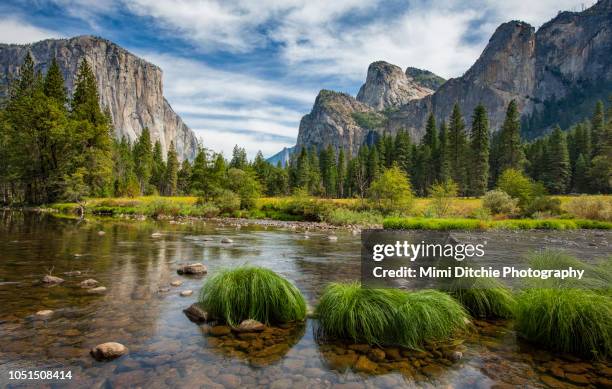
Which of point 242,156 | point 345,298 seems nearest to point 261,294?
point 345,298

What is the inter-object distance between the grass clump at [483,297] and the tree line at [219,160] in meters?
36.6

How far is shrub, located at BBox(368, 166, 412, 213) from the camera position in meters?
39.4

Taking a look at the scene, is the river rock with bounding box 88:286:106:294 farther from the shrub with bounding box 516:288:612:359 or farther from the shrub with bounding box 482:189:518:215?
the shrub with bounding box 482:189:518:215

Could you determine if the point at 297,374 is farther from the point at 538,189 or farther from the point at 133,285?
the point at 538,189

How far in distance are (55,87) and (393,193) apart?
159 ft

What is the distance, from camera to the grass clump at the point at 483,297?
24.2 ft

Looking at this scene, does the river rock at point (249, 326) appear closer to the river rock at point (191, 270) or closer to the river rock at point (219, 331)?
the river rock at point (219, 331)

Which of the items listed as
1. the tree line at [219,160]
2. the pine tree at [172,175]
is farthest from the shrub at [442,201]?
the pine tree at [172,175]

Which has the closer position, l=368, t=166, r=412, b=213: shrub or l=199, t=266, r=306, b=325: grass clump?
l=199, t=266, r=306, b=325: grass clump

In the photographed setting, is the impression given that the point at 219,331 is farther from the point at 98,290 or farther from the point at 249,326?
the point at 98,290

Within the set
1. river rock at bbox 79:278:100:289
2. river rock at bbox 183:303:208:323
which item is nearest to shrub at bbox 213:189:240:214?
river rock at bbox 79:278:100:289

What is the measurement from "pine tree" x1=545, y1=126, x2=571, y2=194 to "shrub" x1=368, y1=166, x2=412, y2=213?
156 feet

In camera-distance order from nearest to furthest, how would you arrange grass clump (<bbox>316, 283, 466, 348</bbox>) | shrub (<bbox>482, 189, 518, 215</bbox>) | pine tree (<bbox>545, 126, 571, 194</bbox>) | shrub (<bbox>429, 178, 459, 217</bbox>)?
grass clump (<bbox>316, 283, 466, 348</bbox>) < shrub (<bbox>482, 189, 518, 215</bbox>) < shrub (<bbox>429, 178, 459, 217</bbox>) < pine tree (<bbox>545, 126, 571, 194</bbox>)

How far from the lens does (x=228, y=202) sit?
44.6 m
